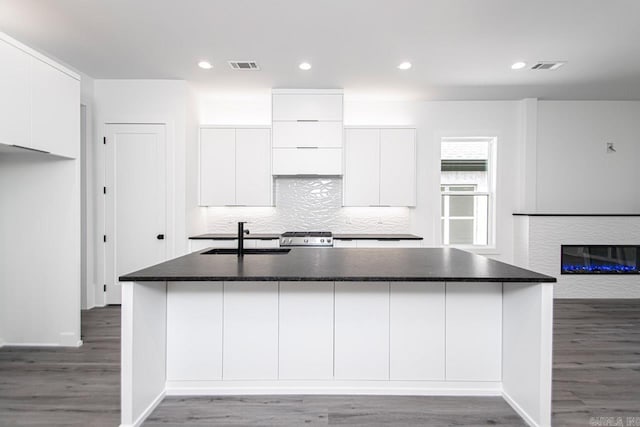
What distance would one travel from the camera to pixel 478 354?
2236mm

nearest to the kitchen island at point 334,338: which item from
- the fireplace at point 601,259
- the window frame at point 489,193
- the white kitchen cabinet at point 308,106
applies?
the white kitchen cabinet at point 308,106

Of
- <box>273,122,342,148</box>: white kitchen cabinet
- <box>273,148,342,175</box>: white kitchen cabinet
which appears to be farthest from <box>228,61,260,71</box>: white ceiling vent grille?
<box>273,148,342,175</box>: white kitchen cabinet

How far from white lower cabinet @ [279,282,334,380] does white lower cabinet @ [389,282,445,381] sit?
421 mm

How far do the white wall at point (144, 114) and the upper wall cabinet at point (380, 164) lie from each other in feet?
7.26

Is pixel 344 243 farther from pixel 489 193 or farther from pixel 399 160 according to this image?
pixel 489 193

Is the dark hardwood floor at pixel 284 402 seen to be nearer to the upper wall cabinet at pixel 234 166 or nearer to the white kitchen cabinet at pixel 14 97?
the white kitchen cabinet at pixel 14 97

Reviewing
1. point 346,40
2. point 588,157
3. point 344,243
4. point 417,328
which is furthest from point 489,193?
point 417,328

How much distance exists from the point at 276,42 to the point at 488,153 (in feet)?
11.8

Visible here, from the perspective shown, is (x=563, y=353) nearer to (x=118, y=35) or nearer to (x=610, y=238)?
(x=610, y=238)

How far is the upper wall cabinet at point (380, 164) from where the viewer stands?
15.4ft

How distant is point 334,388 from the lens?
7.34 ft

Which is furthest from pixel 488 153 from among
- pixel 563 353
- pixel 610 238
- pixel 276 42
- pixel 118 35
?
pixel 118 35

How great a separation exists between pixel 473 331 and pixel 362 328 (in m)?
0.73

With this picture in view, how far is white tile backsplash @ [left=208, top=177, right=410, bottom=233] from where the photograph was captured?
5.00 metres
